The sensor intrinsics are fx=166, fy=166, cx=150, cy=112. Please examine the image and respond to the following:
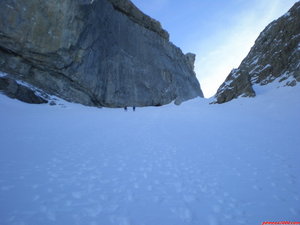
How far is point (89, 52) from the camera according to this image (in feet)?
92.7

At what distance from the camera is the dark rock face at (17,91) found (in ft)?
60.0

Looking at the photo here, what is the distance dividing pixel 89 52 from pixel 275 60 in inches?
1127

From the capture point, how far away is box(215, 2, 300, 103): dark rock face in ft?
68.6

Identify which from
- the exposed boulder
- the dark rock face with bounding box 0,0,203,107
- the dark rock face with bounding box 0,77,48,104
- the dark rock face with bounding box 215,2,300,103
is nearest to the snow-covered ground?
the dark rock face with bounding box 0,77,48,104

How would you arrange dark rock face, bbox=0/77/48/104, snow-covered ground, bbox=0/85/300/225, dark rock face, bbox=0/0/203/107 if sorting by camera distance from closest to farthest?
snow-covered ground, bbox=0/85/300/225 → dark rock face, bbox=0/77/48/104 → dark rock face, bbox=0/0/203/107

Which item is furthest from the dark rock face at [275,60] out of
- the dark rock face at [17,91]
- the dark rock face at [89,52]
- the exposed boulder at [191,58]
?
the exposed boulder at [191,58]

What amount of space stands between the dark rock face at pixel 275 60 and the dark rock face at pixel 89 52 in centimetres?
1793

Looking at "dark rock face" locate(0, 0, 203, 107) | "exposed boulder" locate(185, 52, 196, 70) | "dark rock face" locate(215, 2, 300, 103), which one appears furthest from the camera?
"exposed boulder" locate(185, 52, 196, 70)

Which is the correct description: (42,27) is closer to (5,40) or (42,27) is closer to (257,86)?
(5,40)

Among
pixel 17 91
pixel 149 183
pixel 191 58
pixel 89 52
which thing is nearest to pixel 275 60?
pixel 149 183

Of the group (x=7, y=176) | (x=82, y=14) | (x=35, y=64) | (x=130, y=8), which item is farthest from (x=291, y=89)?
(x=130, y=8)

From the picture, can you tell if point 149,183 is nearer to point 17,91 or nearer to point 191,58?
point 17,91

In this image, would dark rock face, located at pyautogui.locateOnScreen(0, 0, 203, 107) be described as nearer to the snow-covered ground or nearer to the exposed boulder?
the exposed boulder

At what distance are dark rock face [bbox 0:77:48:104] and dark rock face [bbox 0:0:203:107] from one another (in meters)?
3.55
